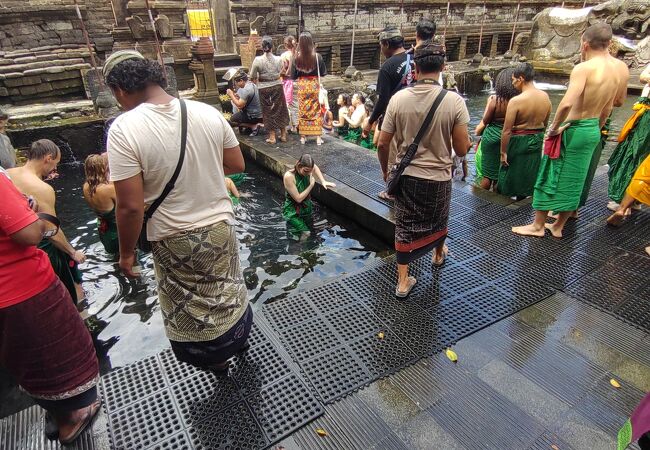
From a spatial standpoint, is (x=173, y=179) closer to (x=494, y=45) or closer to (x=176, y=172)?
(x=176, y=172)

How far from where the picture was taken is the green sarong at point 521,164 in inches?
182

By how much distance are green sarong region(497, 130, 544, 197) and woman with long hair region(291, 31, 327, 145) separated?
11.9 feet

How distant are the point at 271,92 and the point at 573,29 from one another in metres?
15.9

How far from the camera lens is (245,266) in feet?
14.7

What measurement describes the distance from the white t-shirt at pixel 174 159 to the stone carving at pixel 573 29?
1664 centimetres

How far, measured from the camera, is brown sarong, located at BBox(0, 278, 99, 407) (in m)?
1.90

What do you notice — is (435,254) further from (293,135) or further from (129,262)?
(293,135)

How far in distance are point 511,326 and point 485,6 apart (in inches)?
917

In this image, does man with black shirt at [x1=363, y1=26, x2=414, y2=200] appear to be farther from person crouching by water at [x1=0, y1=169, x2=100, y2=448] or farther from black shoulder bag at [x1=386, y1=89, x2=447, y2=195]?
person crouching by water at [x1=0, y1=169, x2=100, y2=448]

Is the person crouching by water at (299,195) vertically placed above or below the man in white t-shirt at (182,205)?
below

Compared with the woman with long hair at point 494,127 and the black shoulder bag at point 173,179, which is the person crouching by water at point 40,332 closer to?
the black shoulder bag at point 173,179

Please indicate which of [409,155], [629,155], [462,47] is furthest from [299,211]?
[462,47]

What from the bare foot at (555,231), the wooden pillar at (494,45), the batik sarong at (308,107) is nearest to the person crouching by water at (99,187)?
the batik sarong at (308,107)

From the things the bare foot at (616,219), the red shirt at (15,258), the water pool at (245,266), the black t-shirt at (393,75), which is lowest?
the water pool at (245,266)
